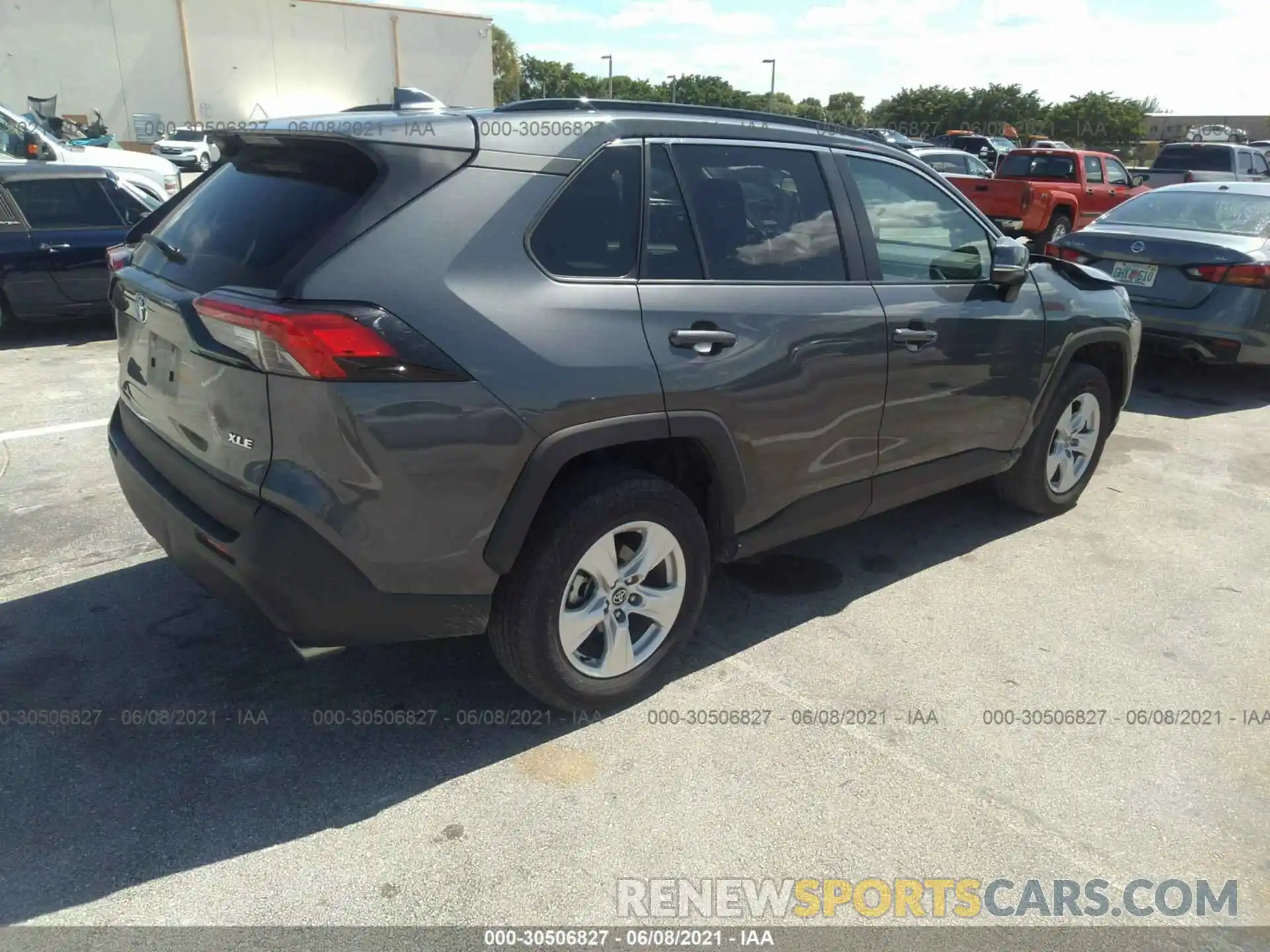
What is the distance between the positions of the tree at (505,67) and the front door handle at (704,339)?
68705mm

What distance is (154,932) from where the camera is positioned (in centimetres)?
228

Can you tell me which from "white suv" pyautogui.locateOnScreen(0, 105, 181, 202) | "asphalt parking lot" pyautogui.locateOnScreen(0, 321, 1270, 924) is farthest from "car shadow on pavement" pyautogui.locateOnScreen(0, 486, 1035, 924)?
"white suv" pyautogui.locateOnScreen(0, 105, 181, 202)

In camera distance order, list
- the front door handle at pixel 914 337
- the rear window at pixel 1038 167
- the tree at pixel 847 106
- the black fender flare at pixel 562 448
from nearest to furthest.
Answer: the black fender flare at pixel 562 448 < the front door handle at pixel 914 337 < the rear window at pixel 1038 167 < the tree at pixel 847 106

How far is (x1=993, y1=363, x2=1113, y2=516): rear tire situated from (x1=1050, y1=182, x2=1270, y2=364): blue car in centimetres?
281

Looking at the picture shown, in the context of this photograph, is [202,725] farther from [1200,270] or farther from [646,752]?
[1200,270]

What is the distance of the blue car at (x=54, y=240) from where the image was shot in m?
7.98

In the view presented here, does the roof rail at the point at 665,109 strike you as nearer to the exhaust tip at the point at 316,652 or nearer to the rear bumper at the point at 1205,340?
the exhaust tip at the point at 316,652

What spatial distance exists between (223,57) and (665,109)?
5031 cm

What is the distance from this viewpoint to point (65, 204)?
27.4 feet

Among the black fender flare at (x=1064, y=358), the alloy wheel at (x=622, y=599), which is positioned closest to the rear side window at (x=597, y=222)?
the alloy wheel at (x=622, y=599)

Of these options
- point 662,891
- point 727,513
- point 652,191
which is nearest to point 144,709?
point 662,891

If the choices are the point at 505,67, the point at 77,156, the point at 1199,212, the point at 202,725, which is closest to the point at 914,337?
the point at 202,725

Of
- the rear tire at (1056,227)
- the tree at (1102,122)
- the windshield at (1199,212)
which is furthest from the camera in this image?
the tree at (1102,122)

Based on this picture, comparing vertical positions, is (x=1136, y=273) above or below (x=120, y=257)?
below
